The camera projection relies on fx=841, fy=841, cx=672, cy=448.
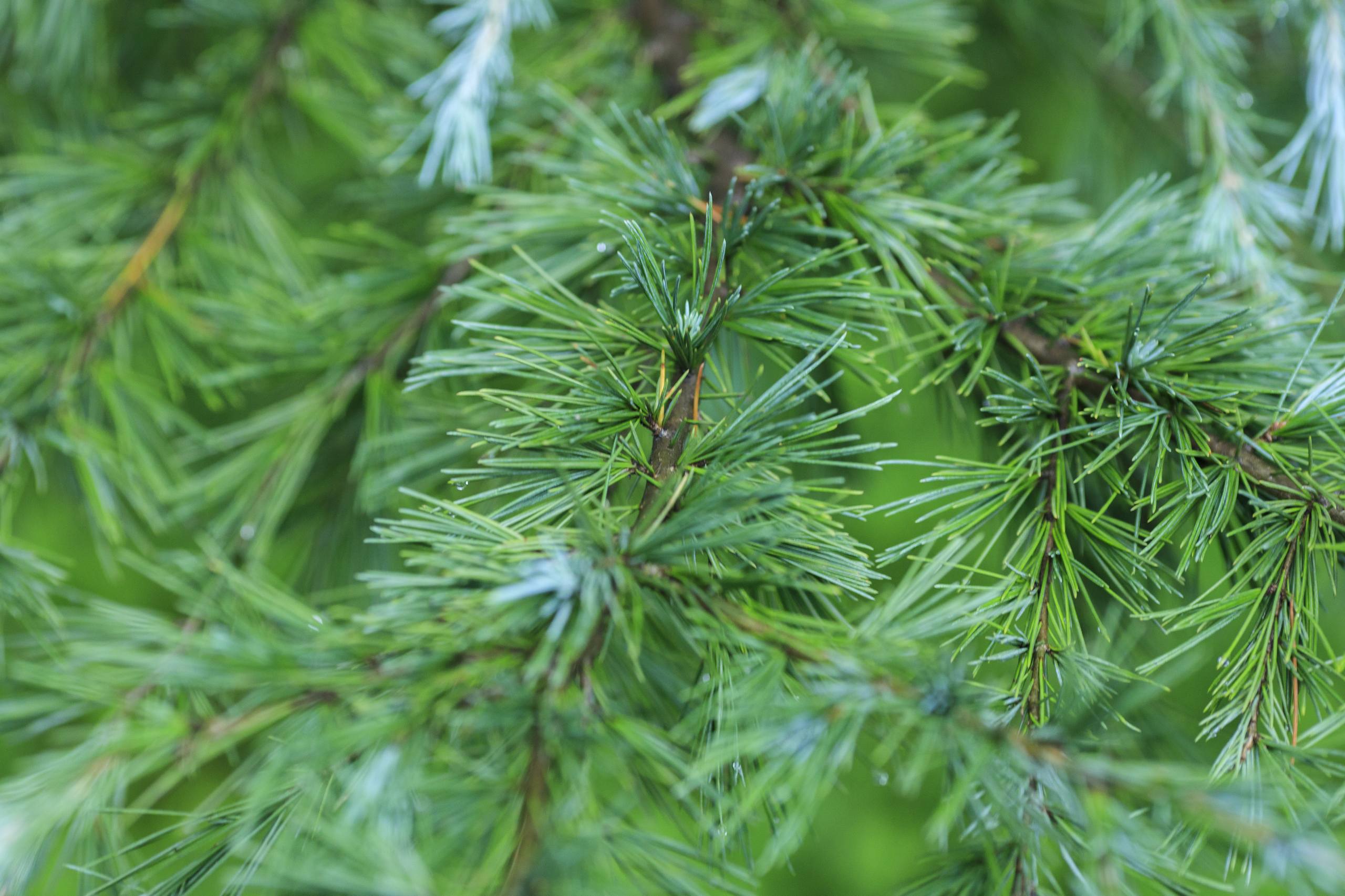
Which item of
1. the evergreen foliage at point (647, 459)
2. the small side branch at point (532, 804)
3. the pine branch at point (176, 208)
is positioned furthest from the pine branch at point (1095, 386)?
the pine branch at point (176, 208)

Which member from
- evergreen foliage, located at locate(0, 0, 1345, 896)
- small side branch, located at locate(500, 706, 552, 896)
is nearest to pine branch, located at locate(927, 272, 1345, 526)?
evergreen foliage, located at locate(0, 0, 1345, 896)

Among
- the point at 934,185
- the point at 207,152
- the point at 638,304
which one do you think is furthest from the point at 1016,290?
the point at 207,152

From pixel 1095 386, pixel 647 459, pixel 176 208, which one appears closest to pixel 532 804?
pixel 647 459

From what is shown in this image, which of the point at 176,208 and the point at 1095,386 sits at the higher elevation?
the point at 1095,386

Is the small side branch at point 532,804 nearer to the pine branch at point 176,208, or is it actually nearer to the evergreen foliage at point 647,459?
the evergreen foliage at point 647,459

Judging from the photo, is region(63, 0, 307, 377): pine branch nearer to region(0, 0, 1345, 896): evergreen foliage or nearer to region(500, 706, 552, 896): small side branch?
region(0, 0, 1345, 896): evergreen foliage

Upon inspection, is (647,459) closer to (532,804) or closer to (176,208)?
(532,804)

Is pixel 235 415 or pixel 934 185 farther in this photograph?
pixel 235 415

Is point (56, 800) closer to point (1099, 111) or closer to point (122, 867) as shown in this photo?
point (122, 867)
